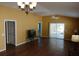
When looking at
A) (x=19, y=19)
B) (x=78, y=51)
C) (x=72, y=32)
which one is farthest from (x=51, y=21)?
(x=78, y=51)

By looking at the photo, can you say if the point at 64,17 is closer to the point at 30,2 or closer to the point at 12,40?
the point at 12,40

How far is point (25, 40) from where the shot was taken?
10.6 metres

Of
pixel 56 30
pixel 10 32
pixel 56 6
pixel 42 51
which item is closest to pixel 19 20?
pixel 10 32

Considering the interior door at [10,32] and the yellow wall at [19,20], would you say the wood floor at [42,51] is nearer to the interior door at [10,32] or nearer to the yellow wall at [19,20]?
the yellow wall at [19,20]

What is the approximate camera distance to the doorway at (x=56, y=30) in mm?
14145

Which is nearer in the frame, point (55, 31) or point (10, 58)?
point (10, 58)

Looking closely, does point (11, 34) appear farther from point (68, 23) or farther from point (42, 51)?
point (68, 23)

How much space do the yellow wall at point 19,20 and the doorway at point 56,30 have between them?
256 cm

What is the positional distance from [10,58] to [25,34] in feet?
27.5

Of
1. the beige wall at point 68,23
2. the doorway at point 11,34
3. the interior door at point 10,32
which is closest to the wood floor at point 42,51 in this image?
the doorway at point 11,34

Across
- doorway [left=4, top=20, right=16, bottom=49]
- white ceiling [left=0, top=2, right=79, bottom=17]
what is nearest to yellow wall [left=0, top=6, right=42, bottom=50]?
doorway [left=4, top=20, right=16, bottom=49]

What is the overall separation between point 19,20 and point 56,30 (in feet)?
20.1

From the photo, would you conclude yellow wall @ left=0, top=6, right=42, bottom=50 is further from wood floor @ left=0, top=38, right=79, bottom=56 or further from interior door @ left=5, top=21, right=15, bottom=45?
wood floor @ left=0, top=38, right=79, bottom=56

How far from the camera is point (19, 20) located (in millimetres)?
9461
